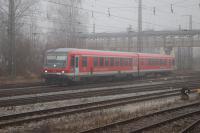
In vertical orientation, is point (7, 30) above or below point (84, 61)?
above

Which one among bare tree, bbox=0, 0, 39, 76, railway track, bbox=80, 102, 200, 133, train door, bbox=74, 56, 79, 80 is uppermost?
bare tree, bbox=0, 0, 39, 76

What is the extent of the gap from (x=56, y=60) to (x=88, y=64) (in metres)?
2.53

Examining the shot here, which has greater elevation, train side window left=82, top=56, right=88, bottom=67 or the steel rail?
train side window left=82, top=56, right=88, bottom=67

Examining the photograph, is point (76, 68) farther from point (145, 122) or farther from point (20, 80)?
point (145, 122)

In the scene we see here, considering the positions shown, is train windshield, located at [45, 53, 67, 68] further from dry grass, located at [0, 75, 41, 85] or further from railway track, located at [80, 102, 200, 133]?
railway track, located at [80, 102, 200, 133]

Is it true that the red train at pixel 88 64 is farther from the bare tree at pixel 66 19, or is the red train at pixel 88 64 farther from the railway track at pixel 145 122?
the bare tree at pixel 66 19

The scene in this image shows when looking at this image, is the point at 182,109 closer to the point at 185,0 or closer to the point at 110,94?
the point at 110,94

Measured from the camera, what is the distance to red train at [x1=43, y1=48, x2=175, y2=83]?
22875mm

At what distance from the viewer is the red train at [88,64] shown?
2288 centimetres

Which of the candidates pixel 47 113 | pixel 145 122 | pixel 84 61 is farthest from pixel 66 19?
pixel 145 122

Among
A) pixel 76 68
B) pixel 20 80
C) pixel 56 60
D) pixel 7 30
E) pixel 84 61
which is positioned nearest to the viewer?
pixel 76 68

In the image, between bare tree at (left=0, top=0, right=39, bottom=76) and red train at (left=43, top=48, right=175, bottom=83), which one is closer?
red train at (left=43, top=48, right=175, bottom=83)

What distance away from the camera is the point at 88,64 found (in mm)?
24531

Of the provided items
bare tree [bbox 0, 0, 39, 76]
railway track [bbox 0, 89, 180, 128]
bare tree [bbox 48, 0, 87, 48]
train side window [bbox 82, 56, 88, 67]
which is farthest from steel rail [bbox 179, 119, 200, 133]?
bare tree [bbox 48, 0, 87, 48]
